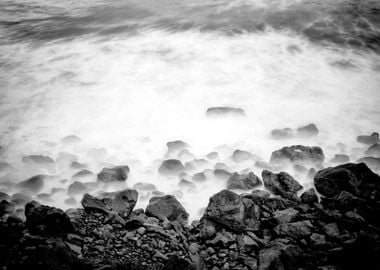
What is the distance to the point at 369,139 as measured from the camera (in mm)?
3518

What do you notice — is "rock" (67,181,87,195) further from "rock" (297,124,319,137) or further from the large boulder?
"rock" (297,124,319,137)

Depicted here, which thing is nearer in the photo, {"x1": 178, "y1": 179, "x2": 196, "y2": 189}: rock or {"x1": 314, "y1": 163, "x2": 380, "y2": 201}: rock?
{"x1": 314, "y1": 163, "x2": 380, "y2": 201}: rock

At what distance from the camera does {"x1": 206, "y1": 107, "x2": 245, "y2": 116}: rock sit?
4223 millimetres

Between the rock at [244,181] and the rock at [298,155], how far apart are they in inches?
17.1

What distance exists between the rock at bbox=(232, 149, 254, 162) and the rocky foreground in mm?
597

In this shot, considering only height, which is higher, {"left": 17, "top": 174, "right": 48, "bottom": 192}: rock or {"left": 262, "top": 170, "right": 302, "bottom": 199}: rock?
{"left": 17, "top": 174, "right": 48, "bottom": 192}: rock

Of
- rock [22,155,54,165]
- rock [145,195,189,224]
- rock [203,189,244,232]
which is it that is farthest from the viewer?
rock [22,155,54,165]

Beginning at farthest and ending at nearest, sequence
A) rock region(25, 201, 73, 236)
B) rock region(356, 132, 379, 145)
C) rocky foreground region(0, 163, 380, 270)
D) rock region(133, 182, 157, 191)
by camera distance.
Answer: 1. rock region(356, 132, 379, 145)
2. rock region(133, 182, 157, 191)
3. rock region(25, 201, 73, 236)
4. rocky foreground region(0, 163, 380, 270)

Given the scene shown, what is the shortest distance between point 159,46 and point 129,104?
267cm

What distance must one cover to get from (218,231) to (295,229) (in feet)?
2.23


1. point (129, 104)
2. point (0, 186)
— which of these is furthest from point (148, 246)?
point (129, 104)

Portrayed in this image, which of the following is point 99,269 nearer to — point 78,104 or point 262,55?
point 78,104

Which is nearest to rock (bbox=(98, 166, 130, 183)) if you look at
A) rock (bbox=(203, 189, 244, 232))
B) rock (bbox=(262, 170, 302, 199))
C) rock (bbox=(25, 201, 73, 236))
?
rock (bbox=(25, 201, 73, 236))

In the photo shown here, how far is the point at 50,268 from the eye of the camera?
187 cm
